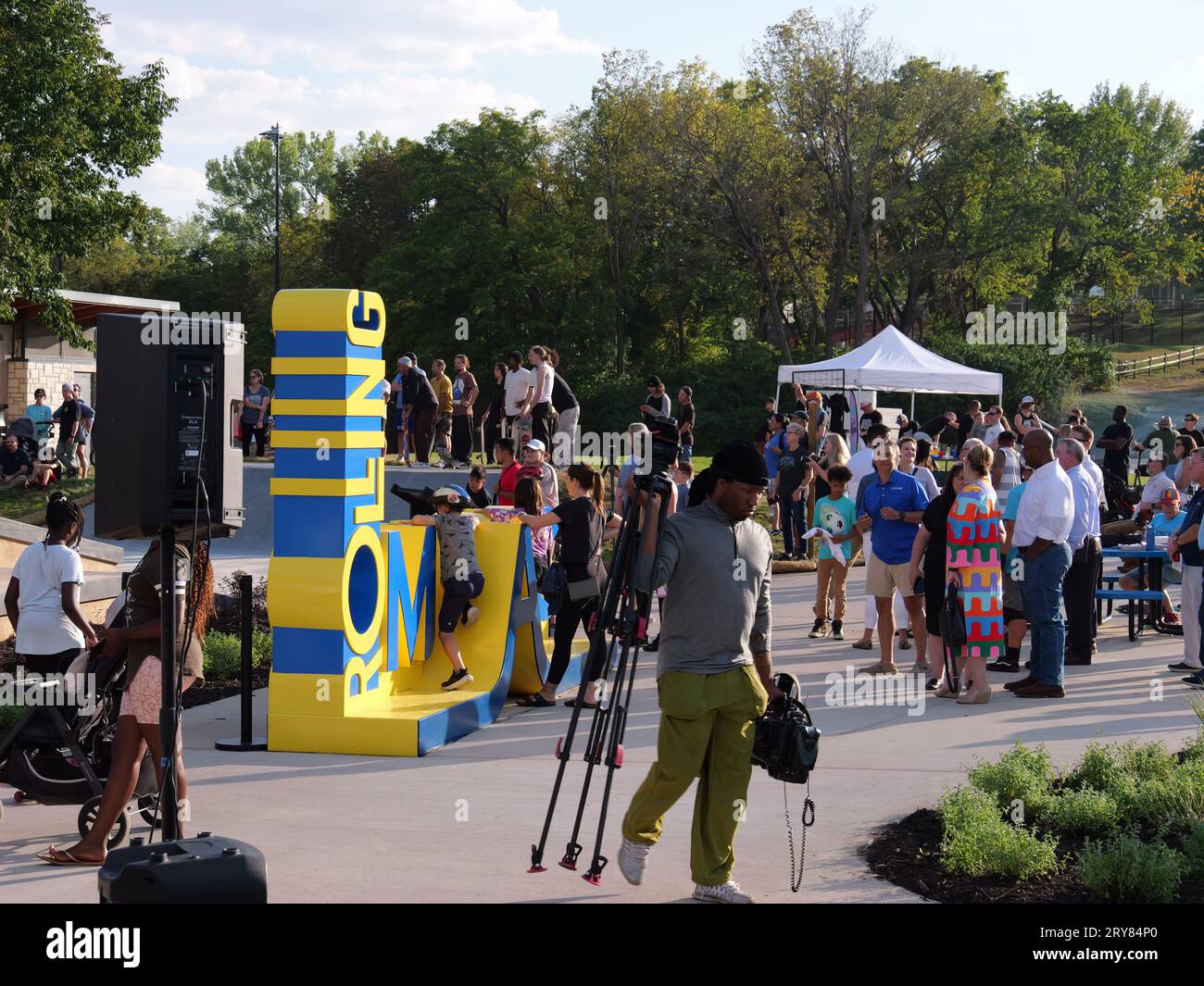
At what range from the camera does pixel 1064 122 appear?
63.0 m

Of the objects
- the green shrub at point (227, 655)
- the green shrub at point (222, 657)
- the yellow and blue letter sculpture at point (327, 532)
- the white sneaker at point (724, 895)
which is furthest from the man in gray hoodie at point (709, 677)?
the green shrub at point (222, 657)

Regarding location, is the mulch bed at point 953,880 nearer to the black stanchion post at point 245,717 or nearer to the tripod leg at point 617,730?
the tripod leg at point 617,730

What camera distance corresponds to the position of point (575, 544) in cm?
1093

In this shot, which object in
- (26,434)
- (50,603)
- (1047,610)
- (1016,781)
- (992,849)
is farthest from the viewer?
(26,434)

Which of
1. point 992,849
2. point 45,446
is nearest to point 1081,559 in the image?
point 992,849

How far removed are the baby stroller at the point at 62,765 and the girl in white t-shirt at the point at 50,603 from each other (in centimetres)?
125

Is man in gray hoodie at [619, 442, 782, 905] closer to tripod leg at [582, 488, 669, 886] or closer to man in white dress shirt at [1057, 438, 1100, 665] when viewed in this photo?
tripod leg at [582, 488, 669, 886]

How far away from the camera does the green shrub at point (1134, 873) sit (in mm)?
5922

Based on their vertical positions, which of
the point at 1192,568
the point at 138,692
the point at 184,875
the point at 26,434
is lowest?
the point at 184,875

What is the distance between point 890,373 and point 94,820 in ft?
80.3

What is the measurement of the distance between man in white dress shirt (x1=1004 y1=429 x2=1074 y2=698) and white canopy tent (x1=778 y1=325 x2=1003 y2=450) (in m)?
17.4

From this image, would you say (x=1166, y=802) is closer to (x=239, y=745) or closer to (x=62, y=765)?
(x=62, y=765)
